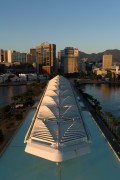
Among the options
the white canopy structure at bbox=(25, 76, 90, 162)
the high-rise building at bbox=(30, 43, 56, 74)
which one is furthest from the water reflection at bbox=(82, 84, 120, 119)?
Answer: the high-rise building at bbox=(30, 43, 56, 74)

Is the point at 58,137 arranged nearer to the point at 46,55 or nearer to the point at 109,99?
the point at 109,99

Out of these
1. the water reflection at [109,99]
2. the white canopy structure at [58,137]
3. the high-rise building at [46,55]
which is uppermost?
the high-rise building at [46,55]

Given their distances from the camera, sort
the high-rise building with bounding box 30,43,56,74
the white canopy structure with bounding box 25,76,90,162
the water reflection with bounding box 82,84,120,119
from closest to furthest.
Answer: the white canopy structure with bounding box 25,76,90,162 < the water reflection with bounding box 82,84,120,119 < the high-rise building with bounding box 30,43,56,74

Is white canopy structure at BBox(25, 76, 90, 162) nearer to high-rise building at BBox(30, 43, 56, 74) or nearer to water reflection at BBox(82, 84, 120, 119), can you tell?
water reflection at BBox(82, 84, 120, 119)

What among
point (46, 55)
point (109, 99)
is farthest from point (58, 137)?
point (46, 55)

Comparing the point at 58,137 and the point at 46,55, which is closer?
the point at 58,137

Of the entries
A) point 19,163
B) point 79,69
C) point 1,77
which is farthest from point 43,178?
point 79,69

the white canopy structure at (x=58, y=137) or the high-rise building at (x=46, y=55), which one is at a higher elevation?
the high-rise building at (x=46, y=55)

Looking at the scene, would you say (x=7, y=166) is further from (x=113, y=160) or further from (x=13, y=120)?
(x=13, y=120)

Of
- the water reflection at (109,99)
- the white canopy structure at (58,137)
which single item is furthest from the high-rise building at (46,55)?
the white canopy structure at (58,137)

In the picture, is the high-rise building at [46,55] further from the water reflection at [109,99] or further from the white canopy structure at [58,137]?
the white canopy structure at [58,137]

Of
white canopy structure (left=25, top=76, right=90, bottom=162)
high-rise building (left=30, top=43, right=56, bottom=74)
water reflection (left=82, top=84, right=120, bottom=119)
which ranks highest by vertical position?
high-rise building (left=30, top=43, right=56, bottom=74)

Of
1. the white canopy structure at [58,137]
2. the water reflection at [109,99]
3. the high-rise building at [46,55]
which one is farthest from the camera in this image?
the high-rise building at [46,55]
